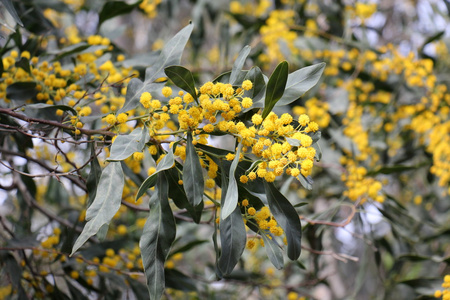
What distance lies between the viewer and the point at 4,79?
5.01 feet

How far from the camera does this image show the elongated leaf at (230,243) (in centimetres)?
104

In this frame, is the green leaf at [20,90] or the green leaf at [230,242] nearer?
the green leaf at [230,242]

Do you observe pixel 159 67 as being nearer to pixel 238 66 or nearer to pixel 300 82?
pixel 238 66

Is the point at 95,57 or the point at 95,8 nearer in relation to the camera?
the point at 95,57

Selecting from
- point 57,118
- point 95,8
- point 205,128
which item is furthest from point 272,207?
point 95,8

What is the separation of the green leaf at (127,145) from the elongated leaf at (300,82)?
0.36m

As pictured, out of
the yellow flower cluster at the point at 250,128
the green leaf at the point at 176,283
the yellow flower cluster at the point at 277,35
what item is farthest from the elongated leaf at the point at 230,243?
the yellow flower cluster at the point at 277,35

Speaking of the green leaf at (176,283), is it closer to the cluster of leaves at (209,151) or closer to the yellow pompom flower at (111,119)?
the cluster of leaves at (209,151)

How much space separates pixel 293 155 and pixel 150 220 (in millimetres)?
402

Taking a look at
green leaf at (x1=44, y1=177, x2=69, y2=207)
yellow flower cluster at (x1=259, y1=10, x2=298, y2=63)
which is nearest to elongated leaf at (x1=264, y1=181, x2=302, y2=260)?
yellow flower cluster at (x1=259, y1=10, x2=298, y2=63)

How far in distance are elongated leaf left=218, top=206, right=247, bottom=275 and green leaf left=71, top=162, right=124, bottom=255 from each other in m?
0.27

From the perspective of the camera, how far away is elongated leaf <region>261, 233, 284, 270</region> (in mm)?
1074

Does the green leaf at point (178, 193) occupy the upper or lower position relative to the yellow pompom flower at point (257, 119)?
lower

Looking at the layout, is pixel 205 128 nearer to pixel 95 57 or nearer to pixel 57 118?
pixel 57 118
